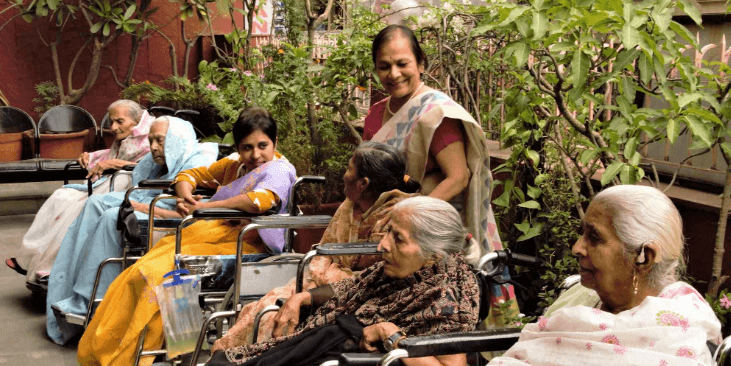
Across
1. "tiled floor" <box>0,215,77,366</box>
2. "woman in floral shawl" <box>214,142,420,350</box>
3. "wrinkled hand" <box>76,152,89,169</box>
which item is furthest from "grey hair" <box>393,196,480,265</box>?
"wrinkled hand" <box>76,152,89,169</box>

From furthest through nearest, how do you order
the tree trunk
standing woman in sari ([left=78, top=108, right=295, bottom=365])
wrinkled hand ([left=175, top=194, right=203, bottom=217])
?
wrinkled hand ([left=175, top=194, right=203, bottom=217]) → standing woman in sari ([left=78, top=108, right=295, bottom=365]) → the tree trunk

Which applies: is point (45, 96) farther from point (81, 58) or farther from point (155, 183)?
point (155, 183)

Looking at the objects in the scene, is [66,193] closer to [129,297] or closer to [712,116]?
[129,297]

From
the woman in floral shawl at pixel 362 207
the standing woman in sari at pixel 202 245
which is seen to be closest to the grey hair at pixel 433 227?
the woman in floral shawl at pixel 362 207

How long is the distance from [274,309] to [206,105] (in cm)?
463

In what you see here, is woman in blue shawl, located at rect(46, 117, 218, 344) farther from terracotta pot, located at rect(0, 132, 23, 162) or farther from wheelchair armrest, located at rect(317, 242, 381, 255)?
terracotta pot, located at rect(0, 132, 23, 162)

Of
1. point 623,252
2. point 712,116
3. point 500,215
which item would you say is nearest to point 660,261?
A: point 623,252

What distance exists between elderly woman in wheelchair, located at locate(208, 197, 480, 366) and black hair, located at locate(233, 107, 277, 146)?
1.40m

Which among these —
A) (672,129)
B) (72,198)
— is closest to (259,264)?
(672,129)

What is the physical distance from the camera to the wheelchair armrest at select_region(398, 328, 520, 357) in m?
1.92

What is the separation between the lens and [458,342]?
1.96m

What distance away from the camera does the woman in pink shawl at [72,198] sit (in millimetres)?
4988

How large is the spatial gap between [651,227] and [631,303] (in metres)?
0.18

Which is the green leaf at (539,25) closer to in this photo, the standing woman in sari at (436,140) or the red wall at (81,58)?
the standing woman in sari at (436,140)
